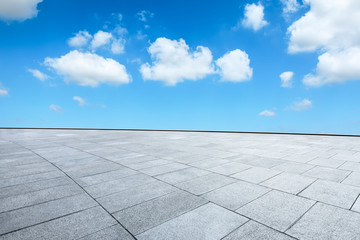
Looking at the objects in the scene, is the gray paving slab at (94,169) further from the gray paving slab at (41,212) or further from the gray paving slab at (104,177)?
the gray paving slab at (41,212)

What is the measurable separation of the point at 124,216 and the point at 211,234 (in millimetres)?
1565

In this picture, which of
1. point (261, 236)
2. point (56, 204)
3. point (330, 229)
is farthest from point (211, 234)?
point (56, 204)

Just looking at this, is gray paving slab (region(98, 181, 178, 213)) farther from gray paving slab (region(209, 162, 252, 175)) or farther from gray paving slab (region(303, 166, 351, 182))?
gray paving slab (region(303, 166, 351, 182))

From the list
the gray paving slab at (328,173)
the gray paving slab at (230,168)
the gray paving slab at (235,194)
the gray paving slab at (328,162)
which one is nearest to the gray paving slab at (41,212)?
the gray paving slab at (235,194)

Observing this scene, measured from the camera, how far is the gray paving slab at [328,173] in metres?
5.71

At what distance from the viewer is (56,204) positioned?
165 inches

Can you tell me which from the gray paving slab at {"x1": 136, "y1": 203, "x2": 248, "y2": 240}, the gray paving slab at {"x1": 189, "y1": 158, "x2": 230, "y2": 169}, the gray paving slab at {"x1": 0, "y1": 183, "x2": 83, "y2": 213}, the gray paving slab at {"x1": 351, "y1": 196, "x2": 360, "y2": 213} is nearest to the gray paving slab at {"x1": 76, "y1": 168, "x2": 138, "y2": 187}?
the gray paving slab at {"x1": 0, "y1": 183, "x2": 83, "y2": 213}

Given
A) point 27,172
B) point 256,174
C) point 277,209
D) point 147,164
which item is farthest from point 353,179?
point 27,172

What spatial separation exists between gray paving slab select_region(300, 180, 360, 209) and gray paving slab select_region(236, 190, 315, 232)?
15.5 inches

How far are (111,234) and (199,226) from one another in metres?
1.37

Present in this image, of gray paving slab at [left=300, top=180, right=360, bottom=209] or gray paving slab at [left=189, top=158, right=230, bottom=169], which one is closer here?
gray paving slab at [left=300, top=180, right=360, bottom=209]

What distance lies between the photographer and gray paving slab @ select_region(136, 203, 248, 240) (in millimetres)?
3086

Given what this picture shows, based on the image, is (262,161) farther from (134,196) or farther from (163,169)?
(134,196)

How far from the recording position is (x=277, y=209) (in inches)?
153
